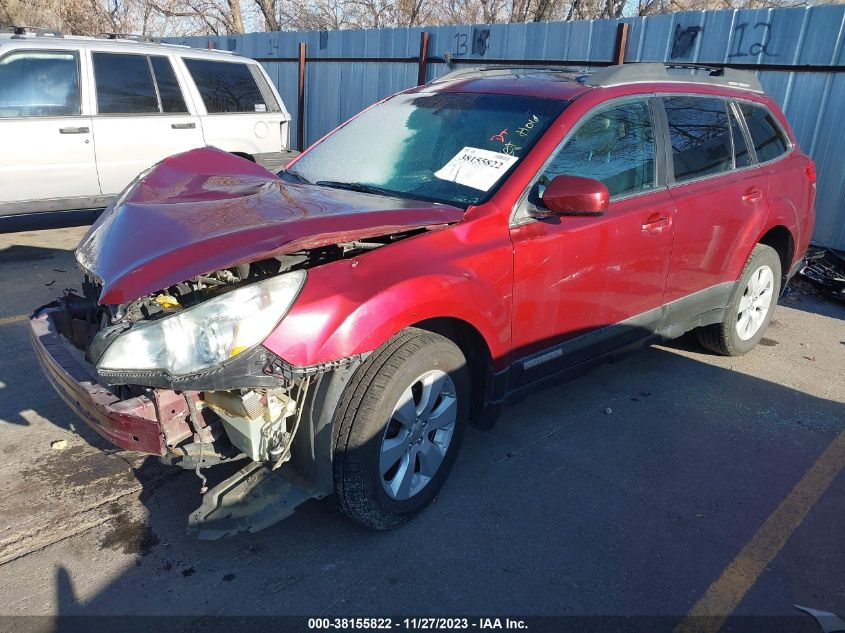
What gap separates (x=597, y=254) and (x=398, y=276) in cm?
132

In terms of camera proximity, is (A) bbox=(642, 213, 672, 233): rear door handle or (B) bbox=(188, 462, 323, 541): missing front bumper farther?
(A) bbox=(642, 213, 672, 233): rear door handle

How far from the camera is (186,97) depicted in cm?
741

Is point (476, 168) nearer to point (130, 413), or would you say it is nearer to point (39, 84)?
point (130, 413)

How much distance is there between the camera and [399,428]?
291 centimetres

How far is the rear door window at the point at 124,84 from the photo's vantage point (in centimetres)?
682

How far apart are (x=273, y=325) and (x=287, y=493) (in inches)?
28.6

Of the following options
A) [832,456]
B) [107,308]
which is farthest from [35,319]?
[832,456]

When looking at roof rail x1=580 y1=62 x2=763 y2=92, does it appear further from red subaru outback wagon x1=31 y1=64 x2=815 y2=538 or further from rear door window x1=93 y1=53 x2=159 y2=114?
rear door window x1=93 y1=53 x2=159 y2=114

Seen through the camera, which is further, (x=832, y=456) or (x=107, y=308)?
(x=832, y=456)

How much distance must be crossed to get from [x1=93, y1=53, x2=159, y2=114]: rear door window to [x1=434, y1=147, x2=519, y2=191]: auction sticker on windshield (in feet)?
16.2

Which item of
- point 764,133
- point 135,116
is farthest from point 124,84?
point 764,133

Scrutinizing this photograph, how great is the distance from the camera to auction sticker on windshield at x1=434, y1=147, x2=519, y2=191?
10.7 feet

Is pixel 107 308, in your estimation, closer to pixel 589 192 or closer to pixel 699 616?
pixel 589 192

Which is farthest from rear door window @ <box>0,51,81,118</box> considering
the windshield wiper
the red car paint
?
the red car paint
